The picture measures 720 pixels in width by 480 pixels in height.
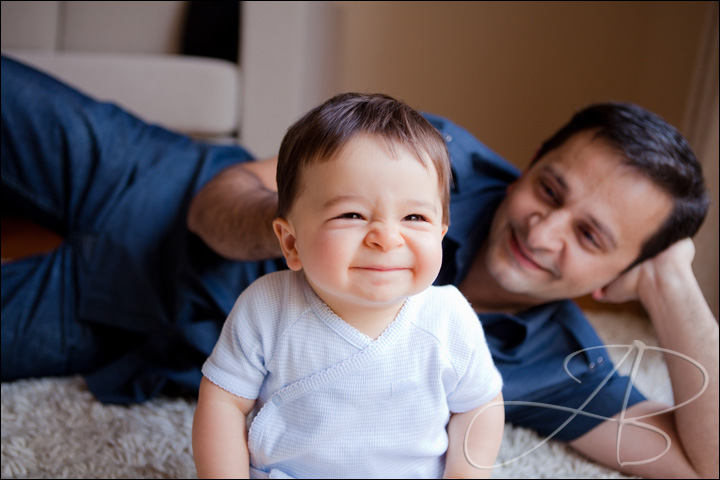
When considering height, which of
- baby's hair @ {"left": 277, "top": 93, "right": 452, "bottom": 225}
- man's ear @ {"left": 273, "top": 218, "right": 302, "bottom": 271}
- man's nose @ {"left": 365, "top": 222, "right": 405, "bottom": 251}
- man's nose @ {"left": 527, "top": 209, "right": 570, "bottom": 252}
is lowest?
man's nose @ {"left": 527, "top": 209, "right": 570, "bottom": 252}

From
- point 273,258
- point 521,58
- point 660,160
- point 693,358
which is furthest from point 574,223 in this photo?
point 521,58

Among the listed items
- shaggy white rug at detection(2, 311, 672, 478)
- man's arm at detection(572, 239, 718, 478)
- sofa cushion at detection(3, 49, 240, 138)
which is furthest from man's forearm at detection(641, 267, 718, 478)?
sofa cushion at detection(3, 49, 240, 138)

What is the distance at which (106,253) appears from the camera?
101 cm

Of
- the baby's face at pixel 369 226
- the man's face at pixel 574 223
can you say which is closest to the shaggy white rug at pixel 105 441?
the man's face at pixel 574 223

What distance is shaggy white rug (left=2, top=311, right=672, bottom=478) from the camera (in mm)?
758

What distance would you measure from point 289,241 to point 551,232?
1.65 feet

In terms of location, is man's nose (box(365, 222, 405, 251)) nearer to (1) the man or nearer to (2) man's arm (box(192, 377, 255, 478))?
(2) man's arm (box(192, 377, 255, 478))

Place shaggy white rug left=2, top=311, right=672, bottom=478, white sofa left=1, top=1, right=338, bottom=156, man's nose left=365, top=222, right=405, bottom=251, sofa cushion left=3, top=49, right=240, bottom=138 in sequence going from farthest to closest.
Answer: sofa cushion left=3, top=49, right=240, bottom=138
white sofa left=1, top=1, right=338, bottom=156
shaggy white rug left=2, top=311, right=672, bottom=478
man's nose left=365, top=222, right=405, bottom=251

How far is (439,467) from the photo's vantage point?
1.68 feet

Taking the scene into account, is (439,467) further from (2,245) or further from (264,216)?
(2,245)

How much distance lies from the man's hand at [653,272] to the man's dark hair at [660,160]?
0.01m

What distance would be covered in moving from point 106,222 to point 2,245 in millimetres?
238

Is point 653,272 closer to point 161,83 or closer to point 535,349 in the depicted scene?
point 535,349

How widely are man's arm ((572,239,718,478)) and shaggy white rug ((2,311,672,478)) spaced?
52 millimetres
